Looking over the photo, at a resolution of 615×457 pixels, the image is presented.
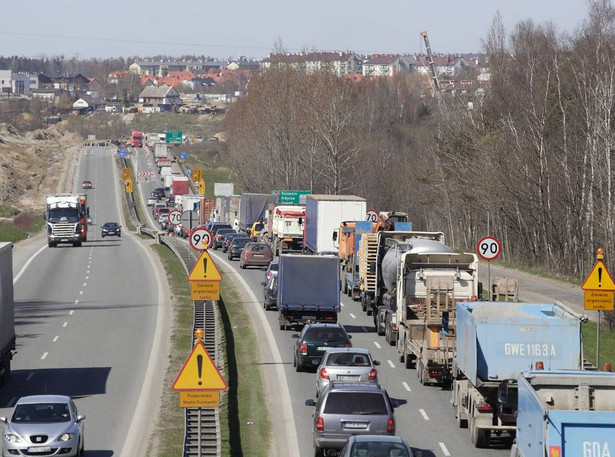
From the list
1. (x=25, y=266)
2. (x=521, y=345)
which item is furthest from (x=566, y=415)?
(x=25, y=266)

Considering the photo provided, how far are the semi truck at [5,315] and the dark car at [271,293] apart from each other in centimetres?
1512

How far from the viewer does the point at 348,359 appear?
26953 mm

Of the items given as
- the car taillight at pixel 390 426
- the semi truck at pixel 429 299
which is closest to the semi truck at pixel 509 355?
the car taillight at pixel 390 426

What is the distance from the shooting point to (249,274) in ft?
201

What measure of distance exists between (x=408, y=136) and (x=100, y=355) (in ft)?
388

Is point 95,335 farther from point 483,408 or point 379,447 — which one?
point 379,447

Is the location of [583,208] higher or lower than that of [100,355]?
higher

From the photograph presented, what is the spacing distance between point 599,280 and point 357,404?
8006 mm

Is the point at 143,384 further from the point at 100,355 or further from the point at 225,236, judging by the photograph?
the point at 225,236

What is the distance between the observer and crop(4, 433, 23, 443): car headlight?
2092 centimetres

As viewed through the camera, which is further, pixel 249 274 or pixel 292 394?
pixel 249 274

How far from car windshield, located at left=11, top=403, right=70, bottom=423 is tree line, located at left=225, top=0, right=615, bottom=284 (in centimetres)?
2517

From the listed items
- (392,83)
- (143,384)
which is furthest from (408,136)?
(143,384)

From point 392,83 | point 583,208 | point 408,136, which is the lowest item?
point 583,208
